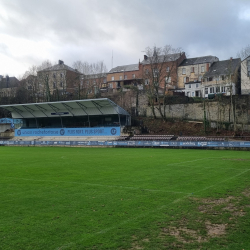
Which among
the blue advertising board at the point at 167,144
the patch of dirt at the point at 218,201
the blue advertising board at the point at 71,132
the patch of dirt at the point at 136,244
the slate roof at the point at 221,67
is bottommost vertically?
the blue advertising board at the point at 167,144

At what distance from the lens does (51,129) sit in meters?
57.8

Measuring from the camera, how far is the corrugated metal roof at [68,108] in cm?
5316

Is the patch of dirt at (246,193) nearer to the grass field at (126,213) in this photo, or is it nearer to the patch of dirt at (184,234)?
the grass field at (126,213)

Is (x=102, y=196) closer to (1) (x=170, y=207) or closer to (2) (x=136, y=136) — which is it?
(1) (x=170, y=207)

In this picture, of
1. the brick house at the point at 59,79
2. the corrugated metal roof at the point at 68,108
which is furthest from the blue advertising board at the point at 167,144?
the brick house at the point at 59,79

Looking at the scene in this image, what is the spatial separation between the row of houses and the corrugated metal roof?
26.0ft

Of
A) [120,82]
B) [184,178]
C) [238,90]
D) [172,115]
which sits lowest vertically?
[184,178]

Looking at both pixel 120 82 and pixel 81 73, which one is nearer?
pixel 81 73

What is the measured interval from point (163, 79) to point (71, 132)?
3243 cm

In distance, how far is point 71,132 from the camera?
5594 centimetres

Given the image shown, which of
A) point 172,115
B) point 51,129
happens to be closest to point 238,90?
point 172,115

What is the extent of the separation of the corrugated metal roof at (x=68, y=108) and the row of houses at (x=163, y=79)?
312 inches

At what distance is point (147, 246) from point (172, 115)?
50.5 metres

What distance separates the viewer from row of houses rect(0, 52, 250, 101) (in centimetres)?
6106
